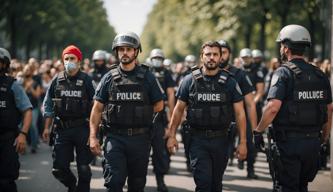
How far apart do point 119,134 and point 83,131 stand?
1.31m

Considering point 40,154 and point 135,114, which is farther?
point 40,154

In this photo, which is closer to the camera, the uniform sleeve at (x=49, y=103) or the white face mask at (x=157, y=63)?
the uniform sleeve at (x=49, y=103)

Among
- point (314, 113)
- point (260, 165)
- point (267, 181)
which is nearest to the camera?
point (314, 113)

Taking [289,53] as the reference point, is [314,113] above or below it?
below

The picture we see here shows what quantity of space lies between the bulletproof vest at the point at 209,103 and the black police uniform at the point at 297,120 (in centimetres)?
69

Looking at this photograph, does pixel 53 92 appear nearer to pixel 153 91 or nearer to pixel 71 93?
pixel 71 93

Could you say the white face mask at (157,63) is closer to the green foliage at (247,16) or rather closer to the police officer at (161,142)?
the police officer at (161,142)

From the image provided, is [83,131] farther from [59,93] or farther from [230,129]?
[230,129]

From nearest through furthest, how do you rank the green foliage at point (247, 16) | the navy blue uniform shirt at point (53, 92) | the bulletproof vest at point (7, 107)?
1. the bulletproof vest at point (7, 107)
2. the navy blue uniform shirt at point (53, 92)
3. the green foliage at point (247, 16)

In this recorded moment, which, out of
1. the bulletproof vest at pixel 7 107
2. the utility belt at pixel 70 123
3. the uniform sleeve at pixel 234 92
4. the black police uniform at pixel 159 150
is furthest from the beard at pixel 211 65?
the black police uniform at pixel 159 150

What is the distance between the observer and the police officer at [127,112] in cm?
668

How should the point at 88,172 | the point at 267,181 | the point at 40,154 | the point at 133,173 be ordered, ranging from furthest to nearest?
1. the point at 40,154
2. the point at 267,181
3. the point at 88,172
4. the point at 133,173

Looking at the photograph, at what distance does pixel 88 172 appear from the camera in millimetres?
7770

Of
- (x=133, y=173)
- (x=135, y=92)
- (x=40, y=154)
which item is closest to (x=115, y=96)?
(x=135, y=92)
